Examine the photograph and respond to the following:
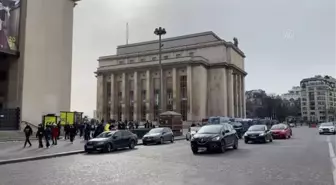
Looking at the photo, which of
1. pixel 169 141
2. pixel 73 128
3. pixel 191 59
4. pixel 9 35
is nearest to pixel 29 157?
pixel 73 128

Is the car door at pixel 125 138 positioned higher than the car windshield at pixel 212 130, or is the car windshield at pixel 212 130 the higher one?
the car windshield at pixel 212 130

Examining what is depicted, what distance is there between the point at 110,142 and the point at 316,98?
6050 inches

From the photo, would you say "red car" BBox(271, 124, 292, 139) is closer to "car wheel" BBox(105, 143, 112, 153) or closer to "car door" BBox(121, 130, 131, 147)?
"car door" BBox(121, 130, 131, 147)

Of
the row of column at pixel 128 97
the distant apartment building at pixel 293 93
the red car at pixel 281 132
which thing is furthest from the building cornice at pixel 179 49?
the distant apartment building at pixel 293 93

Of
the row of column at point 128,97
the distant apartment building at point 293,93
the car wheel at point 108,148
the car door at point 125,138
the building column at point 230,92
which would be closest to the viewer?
the car wheel at point 108,148

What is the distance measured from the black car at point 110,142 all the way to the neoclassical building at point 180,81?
1995 inches

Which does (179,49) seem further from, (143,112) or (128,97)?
(143,112)

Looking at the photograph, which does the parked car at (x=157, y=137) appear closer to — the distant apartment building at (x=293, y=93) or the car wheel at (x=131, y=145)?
the car wheel at (x=131, y=145)

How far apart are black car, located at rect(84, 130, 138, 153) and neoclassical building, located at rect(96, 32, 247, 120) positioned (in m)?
50.7

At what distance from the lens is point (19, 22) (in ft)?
119

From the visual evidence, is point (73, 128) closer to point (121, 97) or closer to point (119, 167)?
point (119, 167)

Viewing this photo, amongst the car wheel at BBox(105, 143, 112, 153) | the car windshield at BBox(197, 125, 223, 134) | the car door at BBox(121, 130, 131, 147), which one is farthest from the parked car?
the car windshield at BBox(197, 125, 223, 134)

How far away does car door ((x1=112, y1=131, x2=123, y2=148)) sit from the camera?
20.4m

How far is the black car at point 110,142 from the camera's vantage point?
19.2m
